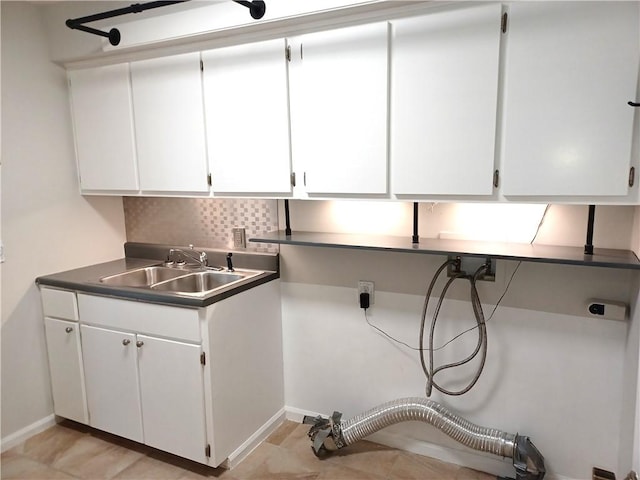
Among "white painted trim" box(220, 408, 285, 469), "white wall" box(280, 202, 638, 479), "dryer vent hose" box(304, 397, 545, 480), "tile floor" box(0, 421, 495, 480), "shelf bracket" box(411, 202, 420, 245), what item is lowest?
"tile floor" box(0, 421, 495, 480)

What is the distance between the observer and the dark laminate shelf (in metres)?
1.62

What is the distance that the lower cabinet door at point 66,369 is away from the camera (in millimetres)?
2461

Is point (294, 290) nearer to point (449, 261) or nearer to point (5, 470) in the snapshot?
point (449, 261)

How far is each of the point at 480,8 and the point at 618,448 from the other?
192 centimetres

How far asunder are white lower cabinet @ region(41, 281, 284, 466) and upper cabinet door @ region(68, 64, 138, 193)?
2.29 ft

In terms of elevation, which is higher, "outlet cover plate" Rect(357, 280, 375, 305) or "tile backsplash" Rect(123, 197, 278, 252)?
"tile backsplash" Rect(123, 197, 278, 252)

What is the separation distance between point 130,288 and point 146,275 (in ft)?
1.65

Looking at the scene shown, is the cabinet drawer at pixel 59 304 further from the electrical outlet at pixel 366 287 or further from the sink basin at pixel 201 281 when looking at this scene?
the electrical outlet at pixel 366 287

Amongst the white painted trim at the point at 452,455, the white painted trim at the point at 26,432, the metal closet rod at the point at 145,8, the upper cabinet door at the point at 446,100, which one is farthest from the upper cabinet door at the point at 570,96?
the white painted trim at the point at 26,432

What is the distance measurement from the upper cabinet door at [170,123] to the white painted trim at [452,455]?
1.68 meters

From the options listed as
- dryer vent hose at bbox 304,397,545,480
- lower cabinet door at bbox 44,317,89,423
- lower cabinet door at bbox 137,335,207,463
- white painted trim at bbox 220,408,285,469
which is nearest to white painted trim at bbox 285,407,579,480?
dryer vent hose at bbox 304,397,545,480

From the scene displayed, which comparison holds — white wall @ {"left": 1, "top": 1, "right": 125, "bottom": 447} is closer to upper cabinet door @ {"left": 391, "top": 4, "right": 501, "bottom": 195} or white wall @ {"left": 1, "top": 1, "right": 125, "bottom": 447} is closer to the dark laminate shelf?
the dark laminate shelf

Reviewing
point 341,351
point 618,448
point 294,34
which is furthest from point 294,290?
point 618,448

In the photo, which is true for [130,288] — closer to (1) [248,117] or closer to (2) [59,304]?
(2) [59,304]
